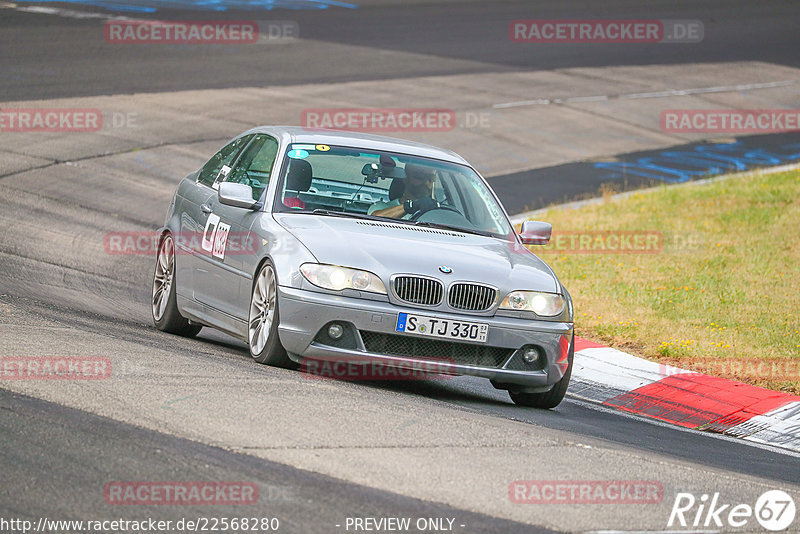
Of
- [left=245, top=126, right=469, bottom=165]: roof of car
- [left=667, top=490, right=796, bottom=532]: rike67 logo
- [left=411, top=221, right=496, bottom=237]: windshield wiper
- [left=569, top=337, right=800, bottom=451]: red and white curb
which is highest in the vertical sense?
[left=245, top=126, right=469, bottom=165]: roof of car

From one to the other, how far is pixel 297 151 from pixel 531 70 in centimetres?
2067

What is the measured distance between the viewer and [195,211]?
9.79 meters

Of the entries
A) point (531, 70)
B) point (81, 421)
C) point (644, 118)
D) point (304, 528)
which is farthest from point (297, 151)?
point (531, 70)

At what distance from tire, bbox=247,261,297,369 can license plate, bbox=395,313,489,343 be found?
2.58 feet

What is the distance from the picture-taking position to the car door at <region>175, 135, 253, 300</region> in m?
9.54

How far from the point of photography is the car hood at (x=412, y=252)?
796 cm

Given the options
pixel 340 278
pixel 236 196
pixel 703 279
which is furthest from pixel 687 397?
pixel 703 279

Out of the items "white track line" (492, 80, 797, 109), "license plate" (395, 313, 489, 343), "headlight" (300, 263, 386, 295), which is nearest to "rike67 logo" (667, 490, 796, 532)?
"license plate" (395, 313, 489, 343)

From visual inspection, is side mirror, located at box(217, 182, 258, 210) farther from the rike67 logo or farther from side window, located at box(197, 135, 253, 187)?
the rike67 logo

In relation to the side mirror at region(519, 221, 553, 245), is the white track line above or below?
below

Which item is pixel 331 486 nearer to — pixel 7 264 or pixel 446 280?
pixel 446 280

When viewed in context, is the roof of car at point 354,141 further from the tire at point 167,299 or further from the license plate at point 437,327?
the license plate at point 437,327

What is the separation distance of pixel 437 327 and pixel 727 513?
8.08 ft

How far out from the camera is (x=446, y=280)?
7953 mm
